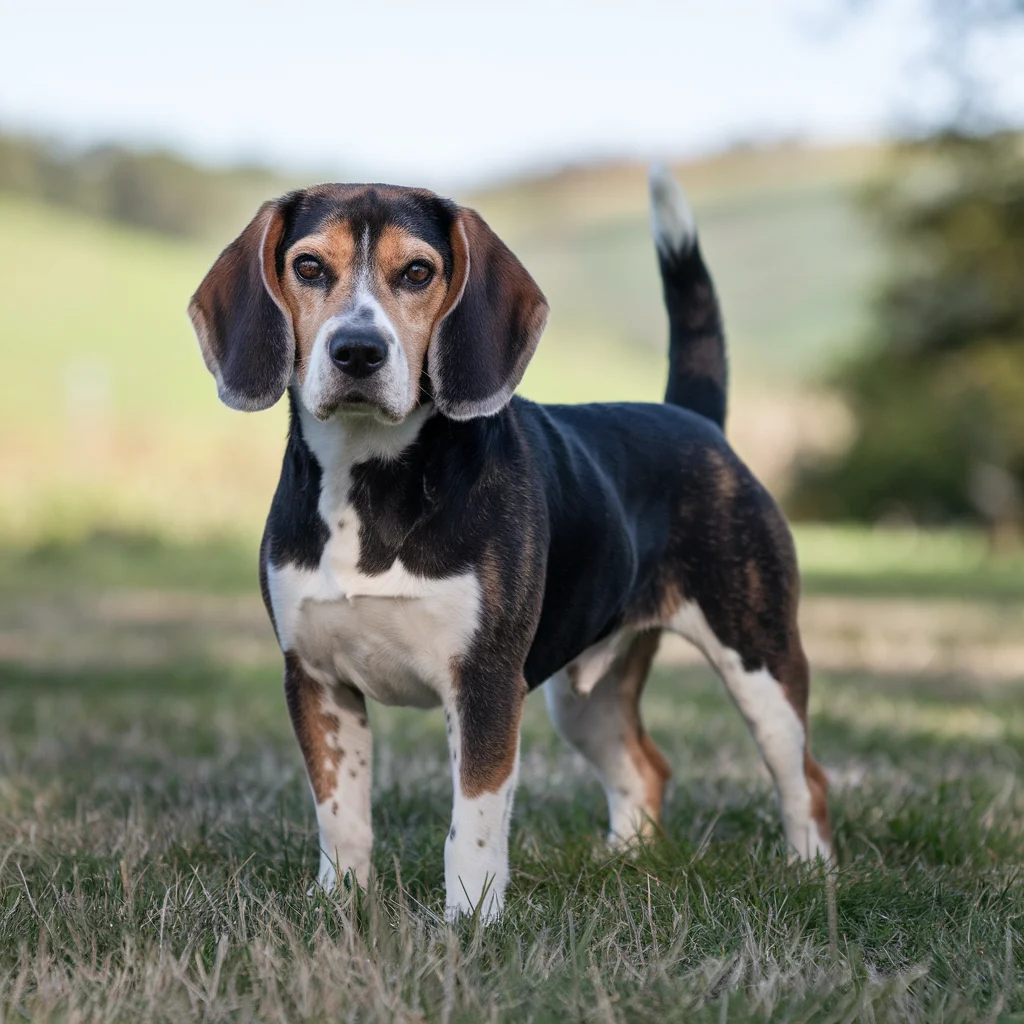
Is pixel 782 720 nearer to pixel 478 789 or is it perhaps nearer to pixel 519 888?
pixel 519 888

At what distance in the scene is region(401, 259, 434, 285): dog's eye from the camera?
327 centimetres

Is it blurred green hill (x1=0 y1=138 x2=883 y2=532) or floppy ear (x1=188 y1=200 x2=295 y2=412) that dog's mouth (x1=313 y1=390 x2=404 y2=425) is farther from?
blurred green hill (x1=0 y1=138 x2=883 y2=532)

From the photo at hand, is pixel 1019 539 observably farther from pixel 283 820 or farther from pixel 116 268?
pixel 116 268

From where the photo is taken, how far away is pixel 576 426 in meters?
4.03

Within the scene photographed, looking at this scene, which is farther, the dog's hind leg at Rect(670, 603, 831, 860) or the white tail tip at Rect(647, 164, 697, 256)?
the white tail tip at Rect(647, 164, 697, 256)

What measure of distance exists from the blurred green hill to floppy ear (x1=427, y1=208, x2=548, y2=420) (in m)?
2.04

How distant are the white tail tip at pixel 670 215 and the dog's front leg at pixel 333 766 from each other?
190 cm

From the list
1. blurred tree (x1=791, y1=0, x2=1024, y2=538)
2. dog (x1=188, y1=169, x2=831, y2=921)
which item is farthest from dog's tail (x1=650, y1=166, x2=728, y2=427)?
blurred tree (x1=791, y1=0, x2=1024, y2=538)

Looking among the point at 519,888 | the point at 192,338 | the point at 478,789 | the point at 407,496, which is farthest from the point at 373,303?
the point at 192,338

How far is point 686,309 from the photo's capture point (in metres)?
4.68

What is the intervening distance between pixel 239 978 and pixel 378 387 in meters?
1.23

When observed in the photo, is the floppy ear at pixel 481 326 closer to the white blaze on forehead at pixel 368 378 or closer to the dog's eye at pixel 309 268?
the white blaze on forehead at pixel 368 378

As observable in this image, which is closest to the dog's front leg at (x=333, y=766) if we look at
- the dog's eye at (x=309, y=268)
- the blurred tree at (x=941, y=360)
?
the dog's eye at (x=309, y=268)

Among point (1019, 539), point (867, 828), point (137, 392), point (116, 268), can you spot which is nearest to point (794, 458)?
point (1019, 539)
